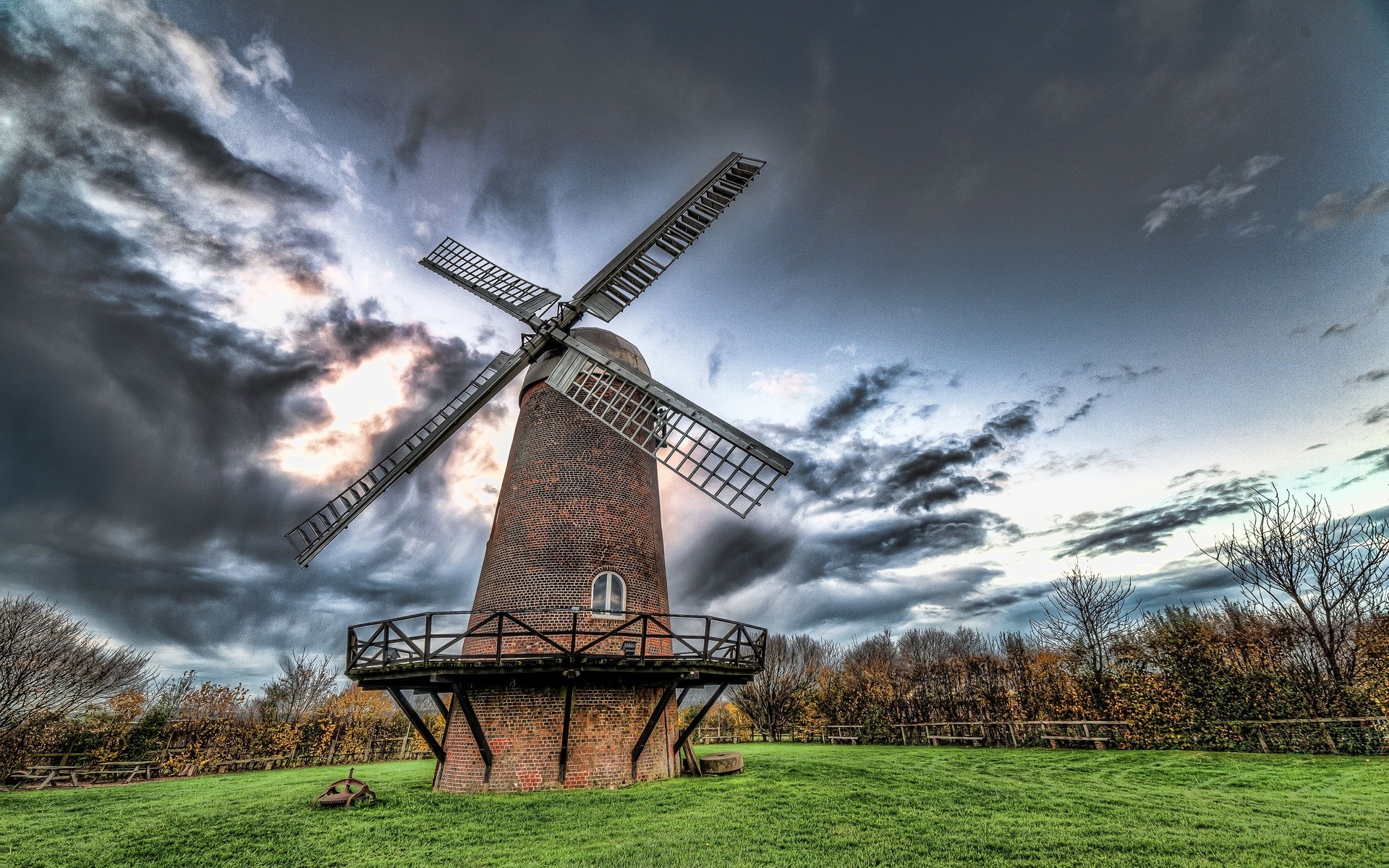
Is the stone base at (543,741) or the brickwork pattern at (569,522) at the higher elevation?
the brickwork pattern at (569,522)

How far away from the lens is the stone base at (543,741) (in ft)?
34.0

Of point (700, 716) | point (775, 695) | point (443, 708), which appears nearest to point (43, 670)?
point (443, 708)

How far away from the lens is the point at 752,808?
931cm

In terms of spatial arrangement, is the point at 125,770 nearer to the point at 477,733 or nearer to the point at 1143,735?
the point at 477,733

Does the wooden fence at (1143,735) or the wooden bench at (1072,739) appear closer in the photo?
the wooden fence at (1143,735)

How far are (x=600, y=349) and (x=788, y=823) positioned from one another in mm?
10634

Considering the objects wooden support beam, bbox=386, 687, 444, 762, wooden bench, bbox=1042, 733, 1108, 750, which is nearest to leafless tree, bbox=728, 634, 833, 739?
wooden bench, bbox=1042, 733, 1108, 750

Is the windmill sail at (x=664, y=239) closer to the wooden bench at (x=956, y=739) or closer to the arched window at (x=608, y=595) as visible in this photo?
the arched window at (x=608, y=595)

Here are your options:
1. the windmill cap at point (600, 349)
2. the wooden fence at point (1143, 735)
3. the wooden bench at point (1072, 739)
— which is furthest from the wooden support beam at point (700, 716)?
the wooden bench at point (1072, 739)

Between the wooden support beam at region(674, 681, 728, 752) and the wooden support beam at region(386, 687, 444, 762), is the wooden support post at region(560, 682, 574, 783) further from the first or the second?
the wooden support beam at region(674, 681, 728, 752)

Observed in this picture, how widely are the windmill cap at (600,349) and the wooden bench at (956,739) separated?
59.9ft

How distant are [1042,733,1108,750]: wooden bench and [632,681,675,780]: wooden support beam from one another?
14.9 m

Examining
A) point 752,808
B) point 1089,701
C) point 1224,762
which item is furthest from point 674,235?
point 1089,701

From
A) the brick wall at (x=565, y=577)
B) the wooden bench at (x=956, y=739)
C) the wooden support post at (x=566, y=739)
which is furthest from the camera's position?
the wooden bench at (x=956, y=739)
